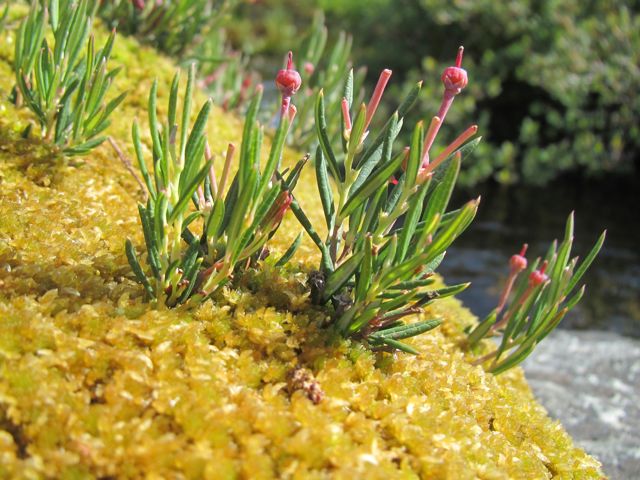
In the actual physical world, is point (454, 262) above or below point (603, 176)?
below

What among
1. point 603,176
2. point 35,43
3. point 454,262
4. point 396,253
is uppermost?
point 35,43

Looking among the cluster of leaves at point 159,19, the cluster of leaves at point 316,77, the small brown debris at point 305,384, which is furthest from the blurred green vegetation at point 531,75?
the small brown debris at point 305,384

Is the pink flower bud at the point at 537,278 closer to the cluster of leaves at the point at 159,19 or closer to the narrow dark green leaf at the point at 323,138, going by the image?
the narrow dark green leaf at the point at 323,138

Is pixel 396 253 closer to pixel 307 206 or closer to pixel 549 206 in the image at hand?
pixel 307 206

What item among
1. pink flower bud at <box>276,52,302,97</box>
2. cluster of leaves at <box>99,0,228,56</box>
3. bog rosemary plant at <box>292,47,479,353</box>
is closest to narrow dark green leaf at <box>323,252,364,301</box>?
bog rosemary plant at <box>292,47,479,353</box>

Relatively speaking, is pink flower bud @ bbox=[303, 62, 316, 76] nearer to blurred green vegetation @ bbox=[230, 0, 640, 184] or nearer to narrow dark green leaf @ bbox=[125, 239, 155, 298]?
narrow dark green leaf @ bbox=[125, 239, 155, 298]

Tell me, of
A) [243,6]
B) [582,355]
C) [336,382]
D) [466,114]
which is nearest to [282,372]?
[336,382]
